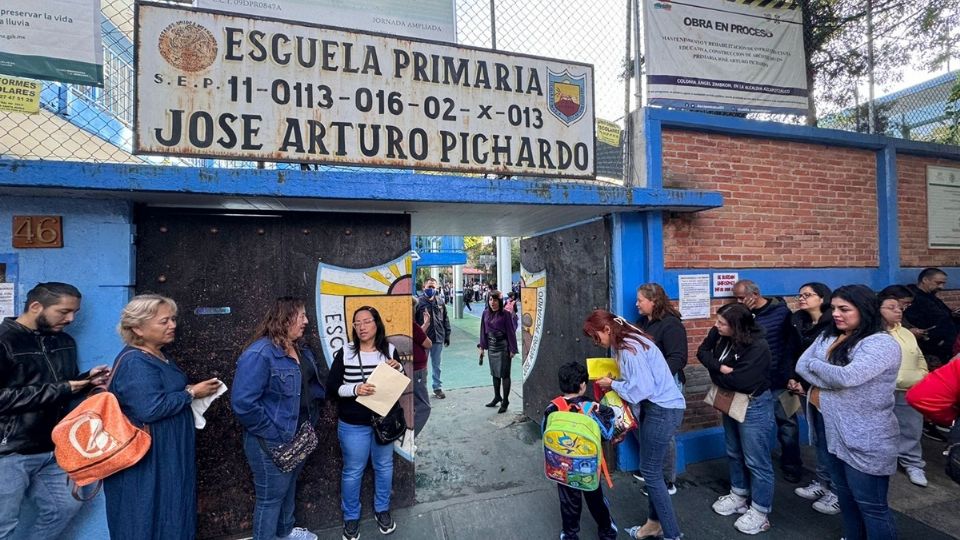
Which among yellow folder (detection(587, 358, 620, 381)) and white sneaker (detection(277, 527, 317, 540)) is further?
yellow folder (detection(587, 358, 620, 381))

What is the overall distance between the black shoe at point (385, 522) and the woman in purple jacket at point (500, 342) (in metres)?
2.86

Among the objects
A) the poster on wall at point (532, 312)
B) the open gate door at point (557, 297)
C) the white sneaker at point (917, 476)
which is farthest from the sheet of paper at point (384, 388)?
the white sneaker at point (917, 476)

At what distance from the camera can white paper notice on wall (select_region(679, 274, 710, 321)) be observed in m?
4.36

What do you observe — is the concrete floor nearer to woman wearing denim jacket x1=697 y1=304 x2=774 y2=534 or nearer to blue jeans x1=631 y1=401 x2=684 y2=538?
woman wearing denim jacket x1=697 y1=304 x2=774 y2=534

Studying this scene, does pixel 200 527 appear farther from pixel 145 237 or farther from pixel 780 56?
pixel 780 56

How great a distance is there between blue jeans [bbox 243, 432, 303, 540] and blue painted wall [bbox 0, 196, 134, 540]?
1159 mm

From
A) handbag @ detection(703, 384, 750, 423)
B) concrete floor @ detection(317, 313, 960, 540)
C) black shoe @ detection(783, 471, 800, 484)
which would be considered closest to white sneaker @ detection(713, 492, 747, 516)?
concrete floor @ detection(317, 313, 960, 540)

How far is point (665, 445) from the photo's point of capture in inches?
119

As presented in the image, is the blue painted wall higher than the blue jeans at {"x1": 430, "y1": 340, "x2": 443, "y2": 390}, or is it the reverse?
the blue painted wall

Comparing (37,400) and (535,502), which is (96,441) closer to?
(37,400)

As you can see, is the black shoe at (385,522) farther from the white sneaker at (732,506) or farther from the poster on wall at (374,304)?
the white sneaker at (732,506)

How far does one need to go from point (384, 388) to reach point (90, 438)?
162cm

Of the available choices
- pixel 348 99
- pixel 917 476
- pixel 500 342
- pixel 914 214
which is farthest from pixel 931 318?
pixel 348 99

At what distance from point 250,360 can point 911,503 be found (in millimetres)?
5423
